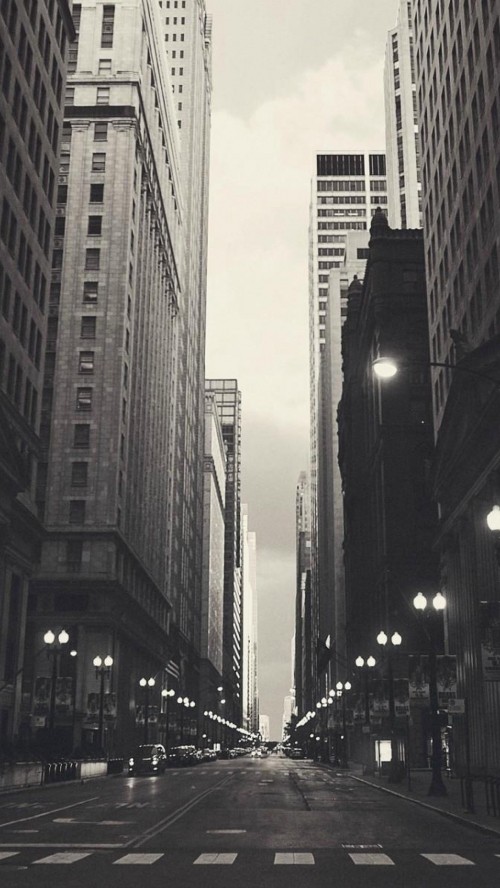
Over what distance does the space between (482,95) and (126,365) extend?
5229 centimetres

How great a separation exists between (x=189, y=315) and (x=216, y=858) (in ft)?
477

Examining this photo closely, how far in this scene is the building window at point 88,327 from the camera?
93.9m

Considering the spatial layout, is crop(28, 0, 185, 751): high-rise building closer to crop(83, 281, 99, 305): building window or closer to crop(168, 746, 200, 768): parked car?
crop(83, 281, 99, 305): building window

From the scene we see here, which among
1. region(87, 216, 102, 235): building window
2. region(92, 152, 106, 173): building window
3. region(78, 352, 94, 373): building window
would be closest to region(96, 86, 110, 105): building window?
region(92, 152, 106, 173): building window

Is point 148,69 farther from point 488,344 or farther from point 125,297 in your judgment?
point 488,344

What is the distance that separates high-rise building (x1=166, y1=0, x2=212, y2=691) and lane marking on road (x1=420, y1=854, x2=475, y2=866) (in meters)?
120

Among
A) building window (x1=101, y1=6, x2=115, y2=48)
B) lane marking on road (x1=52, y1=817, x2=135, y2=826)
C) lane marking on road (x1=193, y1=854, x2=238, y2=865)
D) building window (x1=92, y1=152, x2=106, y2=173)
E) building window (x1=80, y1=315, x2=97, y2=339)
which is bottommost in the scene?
lane marking on road (x1=193, y1=854, x2=238, y2=865)

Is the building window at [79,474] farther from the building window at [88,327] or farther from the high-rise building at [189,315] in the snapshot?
the high-rise building at [189,315]

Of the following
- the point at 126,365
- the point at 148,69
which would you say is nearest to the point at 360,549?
the point at 126,365

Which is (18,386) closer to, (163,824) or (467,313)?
(467,313)

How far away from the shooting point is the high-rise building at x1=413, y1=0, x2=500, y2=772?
1879 inches

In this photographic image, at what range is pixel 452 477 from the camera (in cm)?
5553

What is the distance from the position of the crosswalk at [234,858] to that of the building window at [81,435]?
73.0 m

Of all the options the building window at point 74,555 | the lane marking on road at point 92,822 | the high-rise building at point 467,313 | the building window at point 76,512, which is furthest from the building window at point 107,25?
the lane marking on road at point 92,822
